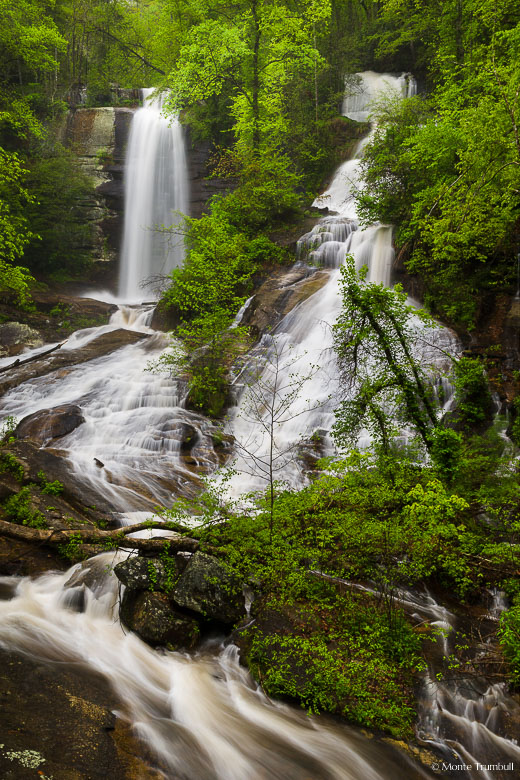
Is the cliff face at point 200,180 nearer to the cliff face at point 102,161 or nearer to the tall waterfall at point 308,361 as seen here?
the cliff face at point 102,161

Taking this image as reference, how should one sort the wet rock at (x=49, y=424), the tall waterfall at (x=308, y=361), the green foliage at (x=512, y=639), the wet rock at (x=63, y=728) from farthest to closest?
the wet rock at (x=49, y=424) < the tall waterfall at (x=308, y=361) < the green foliage at (x=512, y=639) < the wet rock at (x=63, y=728)

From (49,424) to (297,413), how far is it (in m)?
5.83

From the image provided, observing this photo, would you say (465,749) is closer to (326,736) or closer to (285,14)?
(326,736)

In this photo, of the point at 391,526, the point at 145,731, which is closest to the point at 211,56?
the point at 391,526

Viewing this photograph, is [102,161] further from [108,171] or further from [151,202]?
[151,202]

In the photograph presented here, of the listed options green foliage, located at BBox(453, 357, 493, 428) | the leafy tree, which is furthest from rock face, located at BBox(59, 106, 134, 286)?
green foliage, located at BBox(453, 357, 493, 428)

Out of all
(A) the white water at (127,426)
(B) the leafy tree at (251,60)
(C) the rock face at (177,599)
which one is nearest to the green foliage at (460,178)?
(B) the leafy tree at (251,60)

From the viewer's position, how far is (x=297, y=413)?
10914mm

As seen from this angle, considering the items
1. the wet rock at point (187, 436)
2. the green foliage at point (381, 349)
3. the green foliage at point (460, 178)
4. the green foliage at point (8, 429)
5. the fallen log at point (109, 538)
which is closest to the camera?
the fallen log at point (109, 538)

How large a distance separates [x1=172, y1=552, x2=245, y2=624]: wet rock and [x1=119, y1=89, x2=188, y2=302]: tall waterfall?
1910 centimetres

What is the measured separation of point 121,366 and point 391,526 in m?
10.9

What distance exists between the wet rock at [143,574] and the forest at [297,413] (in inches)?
1.4

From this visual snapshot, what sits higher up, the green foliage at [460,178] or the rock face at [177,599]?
the green foliage at [460,178]

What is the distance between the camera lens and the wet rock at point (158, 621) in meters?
5.16
